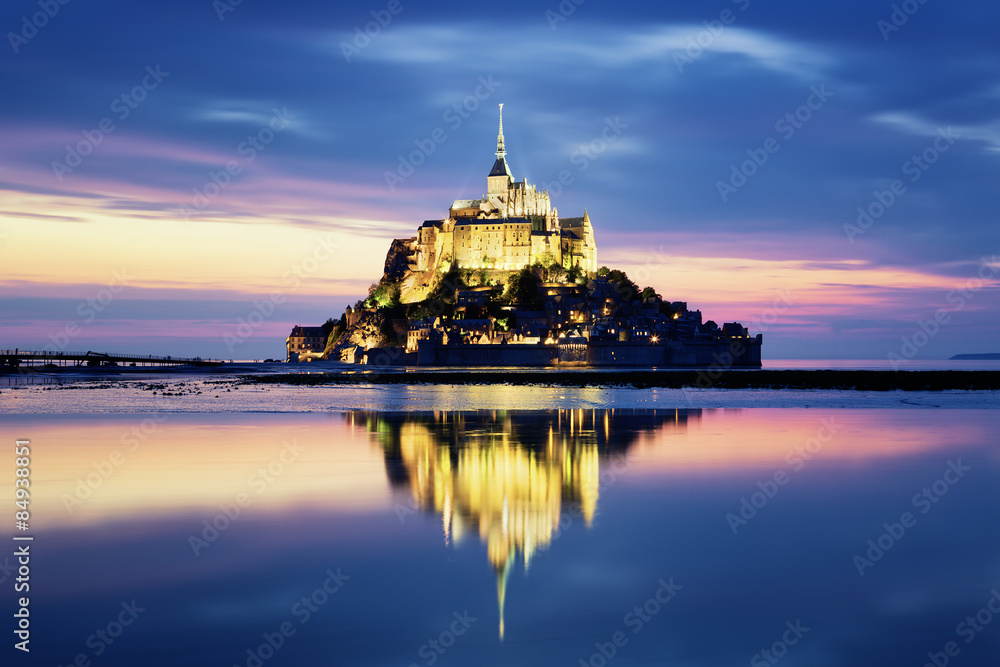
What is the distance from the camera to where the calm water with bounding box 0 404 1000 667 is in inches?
316

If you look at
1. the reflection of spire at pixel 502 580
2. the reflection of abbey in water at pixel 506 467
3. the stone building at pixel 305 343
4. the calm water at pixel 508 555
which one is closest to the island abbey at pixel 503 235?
the stone building at pixel 305 343

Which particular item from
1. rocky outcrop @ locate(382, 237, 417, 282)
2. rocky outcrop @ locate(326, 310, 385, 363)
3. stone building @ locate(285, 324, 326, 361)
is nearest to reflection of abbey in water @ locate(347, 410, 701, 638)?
rocky outcrop @ locate(326, 310, 385, 363)

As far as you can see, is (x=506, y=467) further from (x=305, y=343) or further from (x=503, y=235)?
(x=305, y=343)

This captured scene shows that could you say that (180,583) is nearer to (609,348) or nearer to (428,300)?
(609,348)

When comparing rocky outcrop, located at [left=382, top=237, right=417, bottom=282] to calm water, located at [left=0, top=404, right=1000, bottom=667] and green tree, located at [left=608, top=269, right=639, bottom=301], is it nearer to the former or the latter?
green tree, located at [left=608, top=269, right=639, bottom=301]

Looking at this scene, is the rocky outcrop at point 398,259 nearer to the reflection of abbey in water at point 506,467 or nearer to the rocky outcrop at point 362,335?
the rocky outcrop at point 362,335

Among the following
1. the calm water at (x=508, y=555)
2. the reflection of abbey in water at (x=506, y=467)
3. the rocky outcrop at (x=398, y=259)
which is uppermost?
the rocky outcrop at (x=398, y=259)

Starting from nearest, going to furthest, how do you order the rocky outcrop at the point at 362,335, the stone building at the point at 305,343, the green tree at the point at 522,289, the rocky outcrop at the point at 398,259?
the green tree at the point at 522,289 → the rocky outcrop at the point at 362,335 → the rocky outcrop at the point at 398,259 → the stone building at the point at 305,343

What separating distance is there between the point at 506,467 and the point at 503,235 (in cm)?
10887

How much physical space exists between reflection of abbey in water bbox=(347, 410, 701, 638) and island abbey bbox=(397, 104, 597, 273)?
9238 cm

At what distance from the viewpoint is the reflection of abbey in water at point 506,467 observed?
495 inches

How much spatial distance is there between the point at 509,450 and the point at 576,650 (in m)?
14.0

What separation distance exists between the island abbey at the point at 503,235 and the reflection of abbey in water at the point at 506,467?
3637 inches

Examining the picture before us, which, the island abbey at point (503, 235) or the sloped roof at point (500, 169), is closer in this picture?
the island abbey at point (503, 235)
